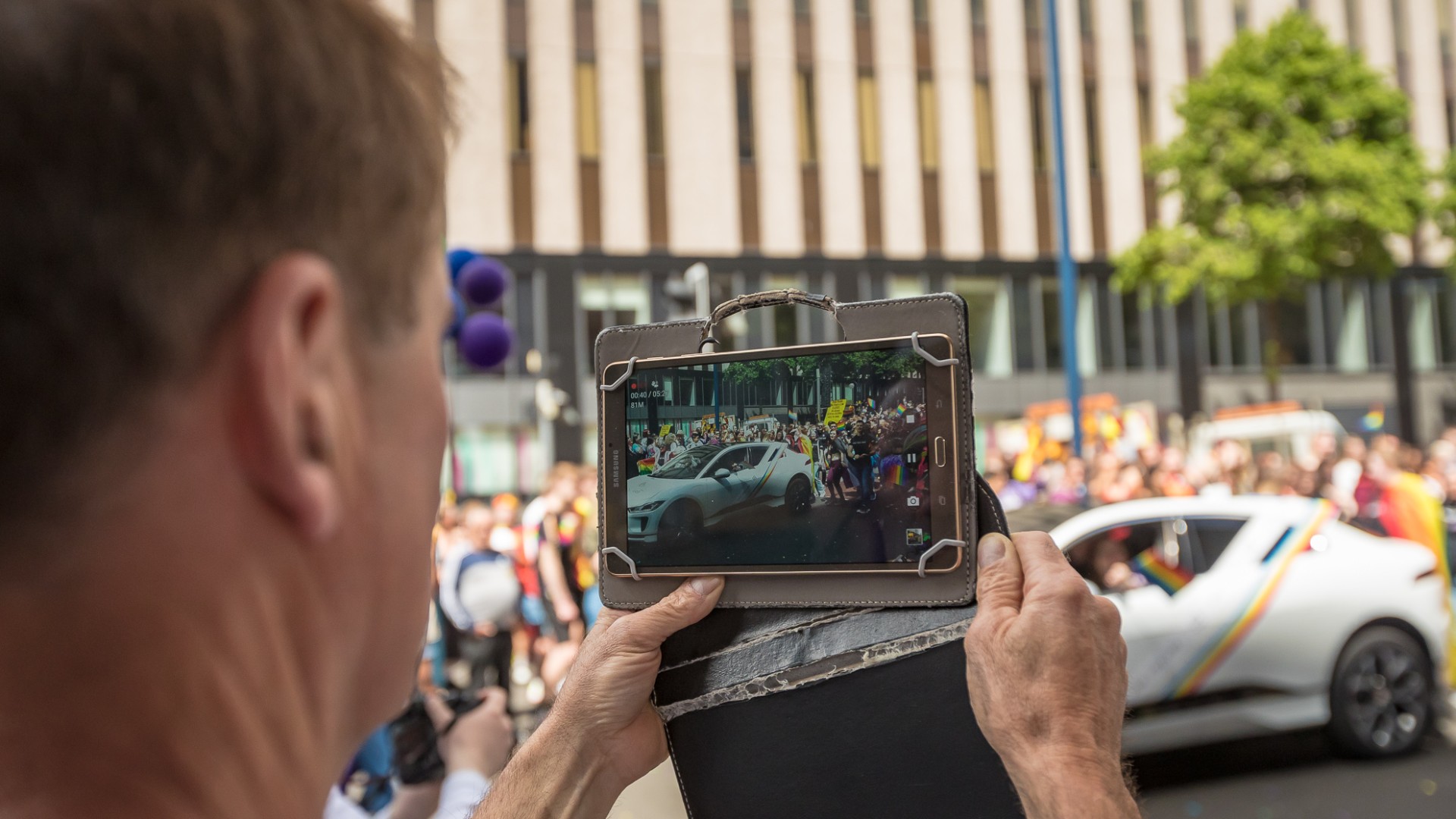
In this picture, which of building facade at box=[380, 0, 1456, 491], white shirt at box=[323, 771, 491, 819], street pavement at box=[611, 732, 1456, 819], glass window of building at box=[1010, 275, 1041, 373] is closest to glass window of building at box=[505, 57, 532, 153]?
building facade at box=[380, 0, 1456, 491]

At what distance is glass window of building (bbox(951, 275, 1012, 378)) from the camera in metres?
23.9

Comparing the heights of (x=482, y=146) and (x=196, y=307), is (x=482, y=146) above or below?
above

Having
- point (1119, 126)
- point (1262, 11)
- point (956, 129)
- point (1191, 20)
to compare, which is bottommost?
point (956, 129)

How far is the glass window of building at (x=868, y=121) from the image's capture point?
77.2ft

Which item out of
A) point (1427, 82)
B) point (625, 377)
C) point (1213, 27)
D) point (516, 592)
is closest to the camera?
point (625, 377)

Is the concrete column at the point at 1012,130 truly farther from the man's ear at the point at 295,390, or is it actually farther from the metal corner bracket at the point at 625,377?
the man's ear at the point at 295,390

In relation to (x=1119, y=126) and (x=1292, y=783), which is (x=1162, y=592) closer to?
(x=1292, y=783)

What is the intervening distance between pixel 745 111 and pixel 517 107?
444 centimetres

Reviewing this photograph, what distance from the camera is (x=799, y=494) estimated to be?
A: 1376 millimetres

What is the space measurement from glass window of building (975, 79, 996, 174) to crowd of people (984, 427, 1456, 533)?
43.7ft

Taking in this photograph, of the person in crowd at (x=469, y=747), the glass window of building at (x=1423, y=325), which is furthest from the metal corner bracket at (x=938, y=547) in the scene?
the glass window of building at (x=1423, y=325)

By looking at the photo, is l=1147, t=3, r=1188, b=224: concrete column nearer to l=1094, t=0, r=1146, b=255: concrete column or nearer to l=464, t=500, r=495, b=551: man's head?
l=1094, t=0, r=1146, b=255: concrete column

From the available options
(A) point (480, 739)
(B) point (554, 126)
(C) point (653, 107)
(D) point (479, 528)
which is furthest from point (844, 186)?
(A) point (480, 739)

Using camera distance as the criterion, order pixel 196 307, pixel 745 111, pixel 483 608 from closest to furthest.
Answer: pixel 196 307 < pixel 483 608 < pixel 745 111
